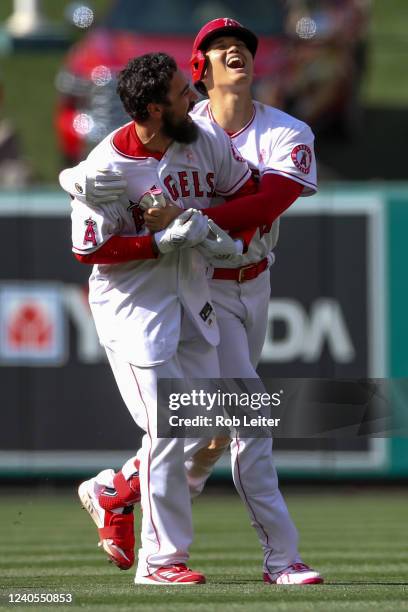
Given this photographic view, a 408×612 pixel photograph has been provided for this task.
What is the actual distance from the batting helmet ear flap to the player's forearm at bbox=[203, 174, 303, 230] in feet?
1.79

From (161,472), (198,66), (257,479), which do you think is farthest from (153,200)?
(257,479)

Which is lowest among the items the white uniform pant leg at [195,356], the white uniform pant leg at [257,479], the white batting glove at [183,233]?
the white uniform pant leg at [257,479]

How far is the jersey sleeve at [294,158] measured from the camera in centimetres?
577

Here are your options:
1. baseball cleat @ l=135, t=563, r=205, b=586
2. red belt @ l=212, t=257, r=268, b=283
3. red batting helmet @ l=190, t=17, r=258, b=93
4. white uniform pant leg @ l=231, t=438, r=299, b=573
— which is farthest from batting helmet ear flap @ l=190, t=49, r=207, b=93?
baseball cleat @ l=135, t=563, r=205, b=586

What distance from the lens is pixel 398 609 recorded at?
188 inches

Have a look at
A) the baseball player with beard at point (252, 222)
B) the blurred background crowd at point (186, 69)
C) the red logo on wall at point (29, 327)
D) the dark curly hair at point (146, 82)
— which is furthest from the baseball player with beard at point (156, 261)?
the blurred background crowd at point (186, 69)

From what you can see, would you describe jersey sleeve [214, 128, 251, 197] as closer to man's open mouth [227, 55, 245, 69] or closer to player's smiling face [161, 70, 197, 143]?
player's smiling face [161, 70, 197, 143]

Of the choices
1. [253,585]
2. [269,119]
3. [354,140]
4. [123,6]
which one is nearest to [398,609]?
[253,585]

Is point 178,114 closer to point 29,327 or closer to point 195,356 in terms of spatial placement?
point 195,356

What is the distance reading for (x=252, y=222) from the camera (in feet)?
18.6

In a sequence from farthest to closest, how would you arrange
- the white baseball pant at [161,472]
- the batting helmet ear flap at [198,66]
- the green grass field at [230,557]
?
1. the batting helmet ear flap at [198,66]
2. the white baseball pant at [161,472]
3. the green grass field at [230,557]

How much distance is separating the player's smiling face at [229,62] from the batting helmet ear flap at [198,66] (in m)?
0.03

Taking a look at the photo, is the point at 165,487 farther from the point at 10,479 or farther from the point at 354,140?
the point at 354,140

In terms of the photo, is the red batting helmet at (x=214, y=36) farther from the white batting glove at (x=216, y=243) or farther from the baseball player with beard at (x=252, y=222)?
the white batting glove at (x=216, y=243)
